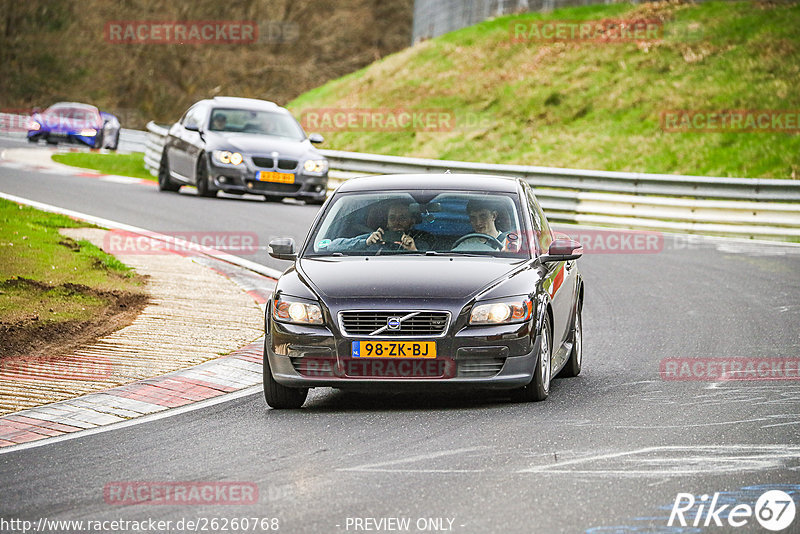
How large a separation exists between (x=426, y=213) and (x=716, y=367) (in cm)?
256

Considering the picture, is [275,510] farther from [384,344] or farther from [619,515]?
[384,344]

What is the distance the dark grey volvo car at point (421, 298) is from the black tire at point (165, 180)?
611 inches

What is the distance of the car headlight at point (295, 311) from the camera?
28.7 feet

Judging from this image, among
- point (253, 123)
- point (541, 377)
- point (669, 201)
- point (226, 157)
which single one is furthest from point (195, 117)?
point (541, 377)

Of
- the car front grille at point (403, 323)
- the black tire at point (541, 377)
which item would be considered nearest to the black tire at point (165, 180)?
the black tire at point (541, 377)

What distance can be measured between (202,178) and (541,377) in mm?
15829

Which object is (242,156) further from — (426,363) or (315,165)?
(426,363)

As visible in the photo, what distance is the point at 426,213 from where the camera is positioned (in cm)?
978

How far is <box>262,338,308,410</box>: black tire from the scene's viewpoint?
8.95 metres

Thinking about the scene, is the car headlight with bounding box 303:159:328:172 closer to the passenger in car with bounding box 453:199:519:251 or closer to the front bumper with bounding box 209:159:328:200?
the front bumper with bounding box 209:159:328:200

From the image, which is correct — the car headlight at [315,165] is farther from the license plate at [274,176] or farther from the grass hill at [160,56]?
the grass hill at [160,56]

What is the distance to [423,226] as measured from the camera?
9.71 meters

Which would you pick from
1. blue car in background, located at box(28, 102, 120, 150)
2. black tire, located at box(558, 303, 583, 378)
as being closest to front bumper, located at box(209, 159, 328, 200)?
black tire, located at box(558, 303, 583, 378)

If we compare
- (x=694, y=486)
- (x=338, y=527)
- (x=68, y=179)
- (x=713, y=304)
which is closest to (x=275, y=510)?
(x=338, y=527)
